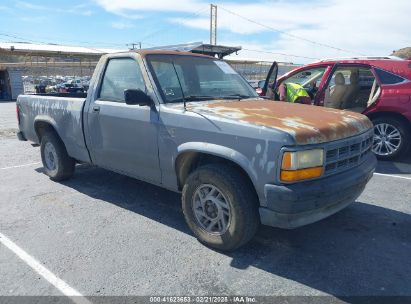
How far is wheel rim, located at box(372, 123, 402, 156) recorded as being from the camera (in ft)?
21.2

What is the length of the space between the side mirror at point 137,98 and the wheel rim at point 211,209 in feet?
3.43

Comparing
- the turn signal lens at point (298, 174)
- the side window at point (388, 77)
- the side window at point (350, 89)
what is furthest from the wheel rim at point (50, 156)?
the side window at point (388, 77)

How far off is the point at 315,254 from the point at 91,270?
1991mm

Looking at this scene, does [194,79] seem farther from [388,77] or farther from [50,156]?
[388,77]

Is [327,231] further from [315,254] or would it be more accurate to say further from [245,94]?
[245,94]

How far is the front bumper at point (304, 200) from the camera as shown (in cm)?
281

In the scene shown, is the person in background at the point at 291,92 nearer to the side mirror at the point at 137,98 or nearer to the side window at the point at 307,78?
the side window at the point at 307,78

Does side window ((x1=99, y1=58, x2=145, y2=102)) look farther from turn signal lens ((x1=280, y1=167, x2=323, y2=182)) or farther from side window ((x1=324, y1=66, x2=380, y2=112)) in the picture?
side window ((x1=324, y1=66, x2=380, y2=112))

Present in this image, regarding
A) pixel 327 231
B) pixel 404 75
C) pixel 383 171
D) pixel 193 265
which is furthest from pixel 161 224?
pixel 404 75

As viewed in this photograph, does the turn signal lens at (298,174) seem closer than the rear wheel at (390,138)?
Yes

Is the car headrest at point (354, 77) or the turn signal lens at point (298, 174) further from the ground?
the car headrest at point (354, 77)

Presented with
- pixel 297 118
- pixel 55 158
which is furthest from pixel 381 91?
pixel 55 158

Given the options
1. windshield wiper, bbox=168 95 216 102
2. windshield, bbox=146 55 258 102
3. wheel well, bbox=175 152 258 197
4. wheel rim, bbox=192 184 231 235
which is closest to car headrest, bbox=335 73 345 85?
windshield, bbox=146 55 258 102

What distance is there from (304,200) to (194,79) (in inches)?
80.9
